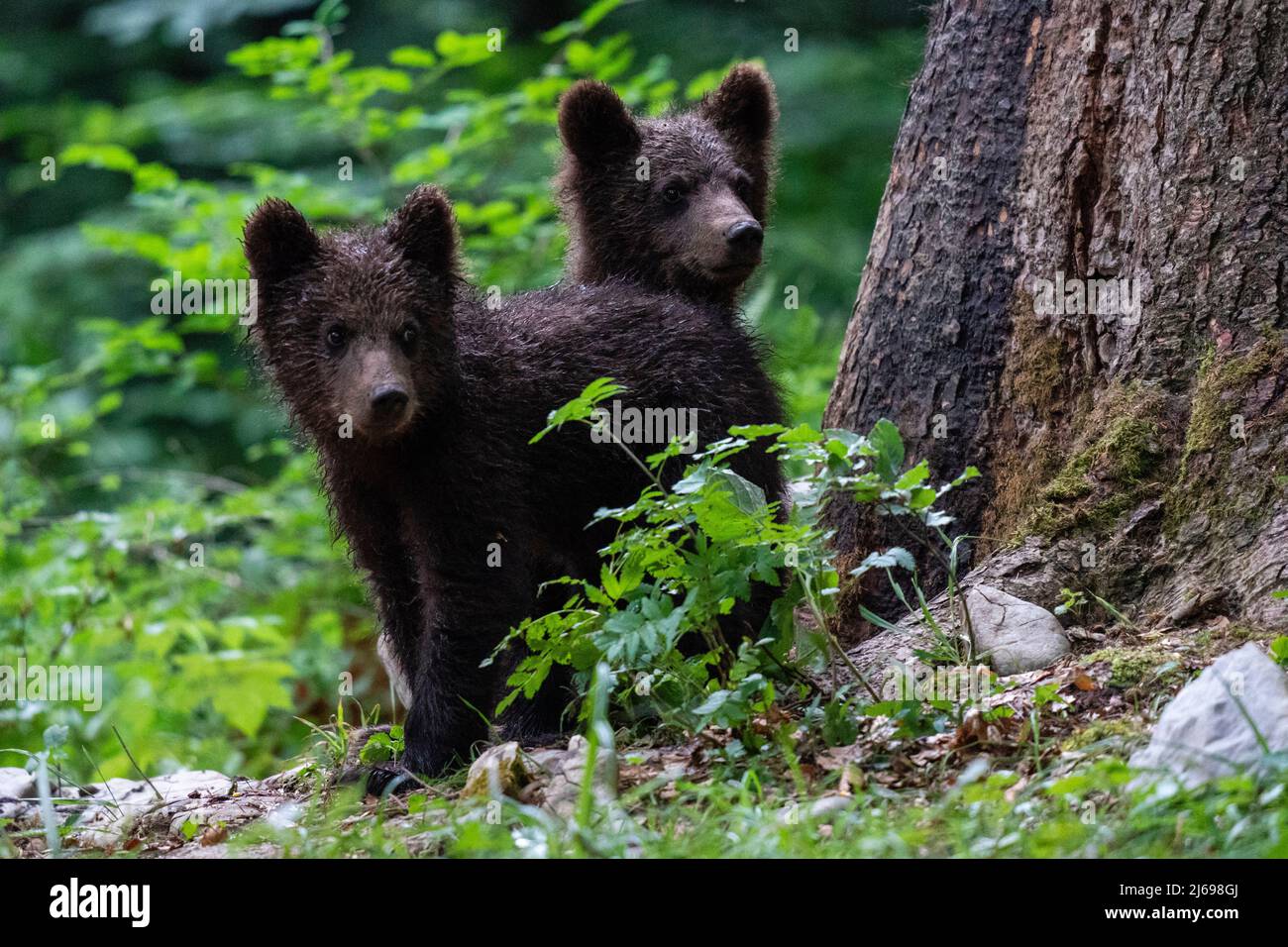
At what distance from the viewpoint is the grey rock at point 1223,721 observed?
3.26 m

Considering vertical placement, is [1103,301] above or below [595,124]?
below

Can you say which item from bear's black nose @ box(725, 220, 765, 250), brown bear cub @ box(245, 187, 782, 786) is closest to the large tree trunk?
→ bear's black nose @ box(725, 220, 765, 250)

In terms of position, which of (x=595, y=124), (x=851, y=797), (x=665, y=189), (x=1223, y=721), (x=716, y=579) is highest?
(x=595, y=124)

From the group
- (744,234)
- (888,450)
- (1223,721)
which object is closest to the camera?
(1223,721)

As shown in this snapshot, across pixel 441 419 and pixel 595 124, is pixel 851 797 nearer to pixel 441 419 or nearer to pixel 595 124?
pixel 441 419

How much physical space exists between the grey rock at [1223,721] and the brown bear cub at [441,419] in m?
1.90

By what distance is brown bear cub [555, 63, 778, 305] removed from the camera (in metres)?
6.20

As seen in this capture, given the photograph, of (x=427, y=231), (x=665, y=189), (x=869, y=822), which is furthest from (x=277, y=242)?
(x=869, y=822)

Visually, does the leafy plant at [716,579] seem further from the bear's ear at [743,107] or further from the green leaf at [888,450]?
the bear's ear at [743,107]

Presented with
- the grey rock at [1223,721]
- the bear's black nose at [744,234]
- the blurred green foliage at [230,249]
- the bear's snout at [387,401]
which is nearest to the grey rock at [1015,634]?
the grey rock at [1223,721]

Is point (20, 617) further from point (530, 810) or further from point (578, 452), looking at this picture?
point (530, 810)

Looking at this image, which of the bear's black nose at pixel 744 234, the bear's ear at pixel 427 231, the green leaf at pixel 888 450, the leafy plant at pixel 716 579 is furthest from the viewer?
the bear's black nose at pixel 744 234

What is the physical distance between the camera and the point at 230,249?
333 inches

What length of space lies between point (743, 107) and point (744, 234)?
1.14 meters
